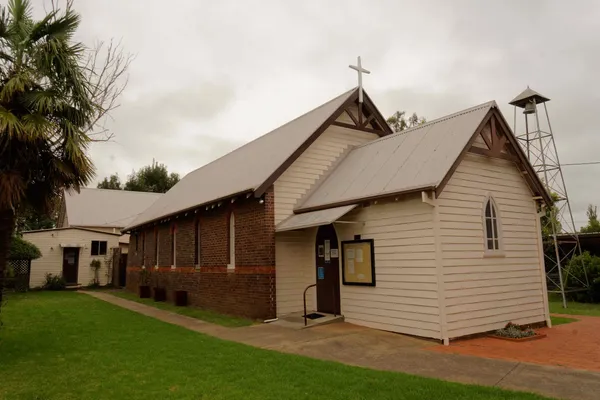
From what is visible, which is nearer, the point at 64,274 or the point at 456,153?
the point at 456,153

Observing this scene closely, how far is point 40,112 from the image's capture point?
9.19m

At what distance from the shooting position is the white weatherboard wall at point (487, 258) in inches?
403

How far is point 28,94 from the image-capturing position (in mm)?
9258

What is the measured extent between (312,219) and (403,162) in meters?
2.83

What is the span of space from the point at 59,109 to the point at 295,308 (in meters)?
8.08

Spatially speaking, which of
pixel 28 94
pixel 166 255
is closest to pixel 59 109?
pixel 28 94

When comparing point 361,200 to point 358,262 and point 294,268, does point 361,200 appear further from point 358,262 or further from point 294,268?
point 294,268

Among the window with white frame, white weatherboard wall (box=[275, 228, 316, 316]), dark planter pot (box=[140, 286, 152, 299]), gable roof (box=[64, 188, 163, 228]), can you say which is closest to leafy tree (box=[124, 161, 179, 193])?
gable roof (box=[64, 188, 163, 228])

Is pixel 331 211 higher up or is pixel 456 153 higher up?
pixel 456 153

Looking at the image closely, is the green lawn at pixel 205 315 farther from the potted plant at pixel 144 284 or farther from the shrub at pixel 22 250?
the shrub at pixel 22 250

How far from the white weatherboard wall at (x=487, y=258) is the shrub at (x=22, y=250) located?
22969mm

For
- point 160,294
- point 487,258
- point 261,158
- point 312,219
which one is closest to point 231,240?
Result: point 261,158

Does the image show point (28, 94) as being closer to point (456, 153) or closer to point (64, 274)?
point (456, 153)

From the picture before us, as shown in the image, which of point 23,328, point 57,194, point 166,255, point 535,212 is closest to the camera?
point 57,194
